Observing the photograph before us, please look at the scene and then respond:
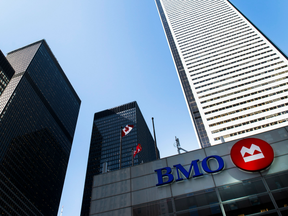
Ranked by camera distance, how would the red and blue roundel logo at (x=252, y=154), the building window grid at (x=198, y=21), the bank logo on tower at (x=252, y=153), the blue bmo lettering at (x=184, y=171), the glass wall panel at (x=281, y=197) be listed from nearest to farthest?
the glass wall panel at (x=281, y=197) < the red and blue roundel logo at (x=252, y=154) < the bank logo on tower at (x=252, y=153) < the blue bmo lettering at (x=184, y=171) < the building window grid at (x=198, y=21)

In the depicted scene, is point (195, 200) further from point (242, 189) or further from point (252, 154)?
point (252, 154)

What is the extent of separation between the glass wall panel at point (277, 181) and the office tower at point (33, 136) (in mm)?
125762

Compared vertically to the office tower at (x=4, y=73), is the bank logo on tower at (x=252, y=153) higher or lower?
lower

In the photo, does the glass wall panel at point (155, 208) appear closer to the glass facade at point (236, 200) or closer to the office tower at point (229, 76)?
the glass facade at point (236, 200)

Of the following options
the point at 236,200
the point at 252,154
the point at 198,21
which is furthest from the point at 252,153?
the point at 198,21

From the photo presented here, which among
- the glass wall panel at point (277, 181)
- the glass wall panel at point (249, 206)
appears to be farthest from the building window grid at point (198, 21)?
the glass wall panel at point (249, 206)

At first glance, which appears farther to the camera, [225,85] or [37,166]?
[37,166]

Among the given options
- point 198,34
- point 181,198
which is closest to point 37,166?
point 198,34

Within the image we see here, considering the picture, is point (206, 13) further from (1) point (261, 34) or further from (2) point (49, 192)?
(2) point (49, 192)

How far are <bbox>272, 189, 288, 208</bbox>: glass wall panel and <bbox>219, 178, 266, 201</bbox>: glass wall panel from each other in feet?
2.80

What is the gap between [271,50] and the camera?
114 meters

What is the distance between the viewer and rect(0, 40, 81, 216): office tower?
120 meters

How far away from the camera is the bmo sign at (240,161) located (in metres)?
16.9

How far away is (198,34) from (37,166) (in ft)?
480
